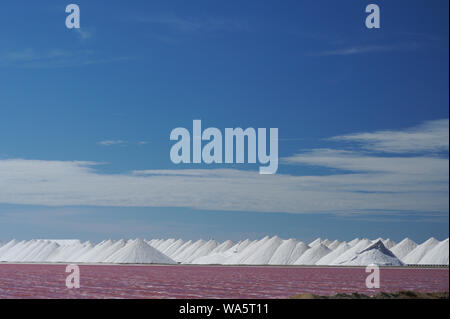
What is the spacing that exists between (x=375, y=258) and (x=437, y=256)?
25370 mm

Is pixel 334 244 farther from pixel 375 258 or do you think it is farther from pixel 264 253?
pixel 375 258

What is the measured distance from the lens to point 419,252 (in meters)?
147

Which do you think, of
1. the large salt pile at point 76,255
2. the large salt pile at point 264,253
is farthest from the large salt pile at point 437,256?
the large salt pile at point 76,255

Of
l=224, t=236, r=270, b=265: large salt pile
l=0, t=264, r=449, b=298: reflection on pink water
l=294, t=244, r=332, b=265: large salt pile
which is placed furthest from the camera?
l=224, t=236, r=270, b=265: large salt pile

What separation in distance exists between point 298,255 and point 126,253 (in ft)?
126

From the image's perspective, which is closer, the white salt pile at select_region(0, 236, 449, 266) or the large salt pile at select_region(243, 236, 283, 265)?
the white salt pile at select_region(0, 236, 449, 266)

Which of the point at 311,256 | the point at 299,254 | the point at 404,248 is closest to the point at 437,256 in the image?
the point at 404,248

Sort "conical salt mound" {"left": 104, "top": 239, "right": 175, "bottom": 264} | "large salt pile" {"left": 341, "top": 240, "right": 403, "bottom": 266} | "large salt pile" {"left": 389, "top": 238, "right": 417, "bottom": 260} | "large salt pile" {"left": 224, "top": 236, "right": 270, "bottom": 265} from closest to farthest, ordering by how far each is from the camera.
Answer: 1. "large salt pile" {"left": 341, "top": 240, "right": 403, "bottom": 266}
2. "conical salt mound" {"left": 104, "top": 239, "right": 175, "bottom": 264}
3. "large salt pile" {"left": 224, "top": 236, "right": 270, "bottom": 265}
4. "large salt pile" {"left": 389, "top": 238, "right": 417, "bottom": 260}

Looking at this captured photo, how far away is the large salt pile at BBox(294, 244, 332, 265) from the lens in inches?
5449

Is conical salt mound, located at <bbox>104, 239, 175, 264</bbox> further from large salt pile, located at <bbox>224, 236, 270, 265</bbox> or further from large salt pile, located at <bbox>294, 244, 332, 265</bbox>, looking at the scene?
large salt pile, located at <bbox>294, 244, 332, 265</bbox>

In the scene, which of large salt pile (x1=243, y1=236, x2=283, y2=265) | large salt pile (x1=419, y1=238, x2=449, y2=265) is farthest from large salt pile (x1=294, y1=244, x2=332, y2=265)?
large salt pile (x1=419, y1=238, x2=449, y2=265)

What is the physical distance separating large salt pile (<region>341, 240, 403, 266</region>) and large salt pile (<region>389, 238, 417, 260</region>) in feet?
109
